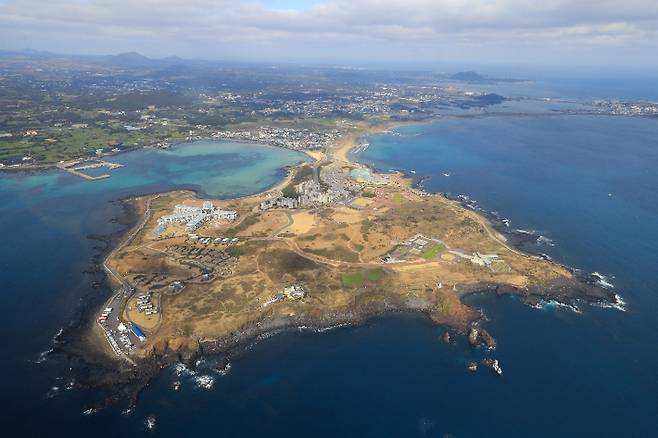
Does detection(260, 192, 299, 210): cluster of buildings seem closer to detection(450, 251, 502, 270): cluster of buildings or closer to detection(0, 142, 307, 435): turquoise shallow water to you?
detection(0, 142, 307, 435): turquoise shallow water

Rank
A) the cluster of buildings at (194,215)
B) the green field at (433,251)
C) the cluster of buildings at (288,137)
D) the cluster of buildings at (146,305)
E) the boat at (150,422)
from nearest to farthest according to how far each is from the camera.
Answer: the boat at (150,422) < the cluster of buildings at (146,305) < the green field at (433,251) < the cluster of buildings at (194,215) < the cluster of buildings at (288,137)

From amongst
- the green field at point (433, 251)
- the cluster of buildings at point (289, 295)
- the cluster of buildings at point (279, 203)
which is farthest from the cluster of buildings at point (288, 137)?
the cluster of buildings at point (289, 295)

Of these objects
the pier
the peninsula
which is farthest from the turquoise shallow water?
the peninsula

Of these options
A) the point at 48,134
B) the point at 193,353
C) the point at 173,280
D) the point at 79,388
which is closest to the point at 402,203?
the point at 173,280

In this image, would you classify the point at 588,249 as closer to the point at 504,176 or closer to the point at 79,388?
the point at 504,176

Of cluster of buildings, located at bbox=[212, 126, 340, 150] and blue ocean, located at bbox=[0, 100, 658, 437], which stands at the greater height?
cluster of buildings, located at bbox=[212, 126, 340, 150]

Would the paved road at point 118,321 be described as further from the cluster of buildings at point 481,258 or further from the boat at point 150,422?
the cluster of buildings at point 481,258
